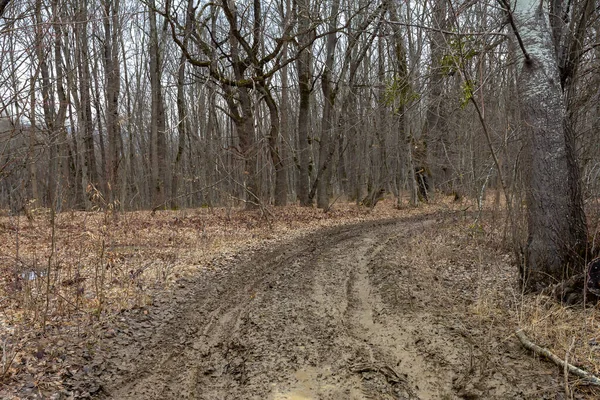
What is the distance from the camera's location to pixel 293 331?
16.9 feet

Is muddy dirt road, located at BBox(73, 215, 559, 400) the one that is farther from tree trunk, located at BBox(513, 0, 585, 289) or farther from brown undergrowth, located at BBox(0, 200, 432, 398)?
tree trunk, located at BBox(513, 0, 585, 289)

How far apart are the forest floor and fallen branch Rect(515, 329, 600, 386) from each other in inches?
3.4

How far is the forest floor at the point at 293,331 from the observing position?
3.86 metres

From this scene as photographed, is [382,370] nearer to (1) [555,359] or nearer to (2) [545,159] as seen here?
(1) [555,359]

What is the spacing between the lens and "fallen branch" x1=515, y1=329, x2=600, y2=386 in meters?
3.38

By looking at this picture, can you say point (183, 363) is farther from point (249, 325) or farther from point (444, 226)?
point (444, 226)

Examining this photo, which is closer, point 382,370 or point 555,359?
point 555,359

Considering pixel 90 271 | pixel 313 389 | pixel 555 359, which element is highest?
pixel 90 271

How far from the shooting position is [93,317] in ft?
17.5

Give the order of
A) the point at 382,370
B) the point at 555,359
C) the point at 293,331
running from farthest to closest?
the point at 293,331
the point at 382,370
the point at 555,359

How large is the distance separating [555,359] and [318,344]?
2.41m

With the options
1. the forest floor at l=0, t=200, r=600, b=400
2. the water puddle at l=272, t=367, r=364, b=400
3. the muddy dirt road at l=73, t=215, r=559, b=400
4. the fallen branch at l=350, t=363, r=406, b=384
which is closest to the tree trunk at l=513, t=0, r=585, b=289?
the forest floor at l=0, t=200, r=600, b=400

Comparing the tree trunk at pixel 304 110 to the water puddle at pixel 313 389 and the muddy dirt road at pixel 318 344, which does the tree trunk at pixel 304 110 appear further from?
the water puddle at pixel 313 389

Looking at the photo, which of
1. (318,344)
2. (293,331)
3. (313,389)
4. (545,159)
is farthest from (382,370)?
(545,159)
